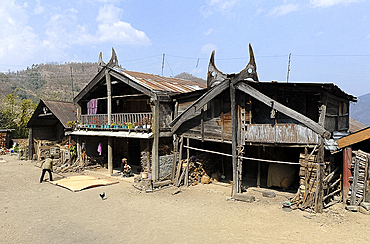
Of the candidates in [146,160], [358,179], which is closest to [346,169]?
[358,179]

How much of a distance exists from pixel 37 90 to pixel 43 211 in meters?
84.4

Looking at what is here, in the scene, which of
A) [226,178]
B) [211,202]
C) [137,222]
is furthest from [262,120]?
[137,222]

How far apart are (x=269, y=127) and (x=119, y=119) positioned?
33.2ft

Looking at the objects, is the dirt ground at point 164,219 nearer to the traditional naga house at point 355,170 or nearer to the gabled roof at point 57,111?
the traditional naga house at point 355,170

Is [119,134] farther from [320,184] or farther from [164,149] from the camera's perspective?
[320,184]

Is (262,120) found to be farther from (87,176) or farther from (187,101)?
(87,176)

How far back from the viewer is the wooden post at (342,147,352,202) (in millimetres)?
10891

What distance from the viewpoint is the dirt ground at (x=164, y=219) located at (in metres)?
8.23

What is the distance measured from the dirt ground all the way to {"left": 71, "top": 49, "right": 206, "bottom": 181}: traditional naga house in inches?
104

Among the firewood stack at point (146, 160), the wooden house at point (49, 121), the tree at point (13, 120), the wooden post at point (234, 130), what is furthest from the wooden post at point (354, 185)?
the tree at point (13, 120)

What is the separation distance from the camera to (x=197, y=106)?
1377 centimetres

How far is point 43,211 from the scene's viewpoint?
35.8 ft

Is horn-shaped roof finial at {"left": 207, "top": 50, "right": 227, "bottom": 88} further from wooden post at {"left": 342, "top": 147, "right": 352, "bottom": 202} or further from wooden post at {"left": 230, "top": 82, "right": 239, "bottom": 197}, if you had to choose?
wooden post at {"left": 342, "top": 147, "right": 352, "bottom": 202}

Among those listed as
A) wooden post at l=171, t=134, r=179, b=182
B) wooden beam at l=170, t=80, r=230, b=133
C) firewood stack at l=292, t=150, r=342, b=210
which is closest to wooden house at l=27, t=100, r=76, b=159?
wooden post at l=171, t=134, r=179, b=182
